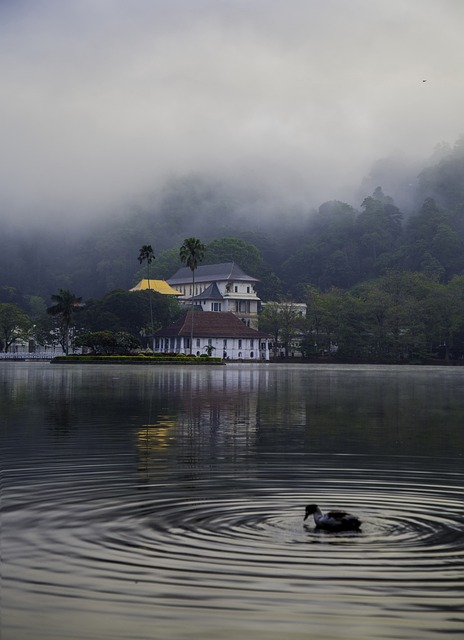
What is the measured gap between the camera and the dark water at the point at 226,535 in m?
8.02

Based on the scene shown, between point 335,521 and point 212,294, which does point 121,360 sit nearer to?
point 212,294

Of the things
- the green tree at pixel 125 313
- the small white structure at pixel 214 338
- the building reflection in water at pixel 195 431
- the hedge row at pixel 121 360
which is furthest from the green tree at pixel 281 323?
the building reflection in water at pixel 195 431

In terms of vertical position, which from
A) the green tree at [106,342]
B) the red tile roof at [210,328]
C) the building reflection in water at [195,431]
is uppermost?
the red tile roof at [210,328]

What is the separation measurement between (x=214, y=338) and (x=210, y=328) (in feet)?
6.03

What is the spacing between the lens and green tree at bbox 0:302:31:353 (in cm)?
14362

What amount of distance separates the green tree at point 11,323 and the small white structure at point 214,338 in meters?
19.1

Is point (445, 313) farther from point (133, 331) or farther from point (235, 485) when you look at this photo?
point (235, 485)

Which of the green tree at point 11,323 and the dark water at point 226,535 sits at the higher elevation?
the green tree at point 11,323

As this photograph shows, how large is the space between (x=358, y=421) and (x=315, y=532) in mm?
17844

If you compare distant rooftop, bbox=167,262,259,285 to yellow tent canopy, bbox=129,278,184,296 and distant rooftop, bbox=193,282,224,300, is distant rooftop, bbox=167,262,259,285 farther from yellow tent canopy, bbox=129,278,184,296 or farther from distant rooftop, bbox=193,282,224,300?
yellow tent canopy, bbox=129,278,184,296

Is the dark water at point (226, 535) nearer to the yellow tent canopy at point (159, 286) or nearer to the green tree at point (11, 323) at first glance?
the green tree at point (11, 323)

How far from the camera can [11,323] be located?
472 feet

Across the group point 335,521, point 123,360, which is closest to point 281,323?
point 123,360

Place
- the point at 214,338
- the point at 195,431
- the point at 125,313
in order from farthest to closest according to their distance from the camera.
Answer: the point at 214,338 → the point at 125,313 → the point at 195,431
